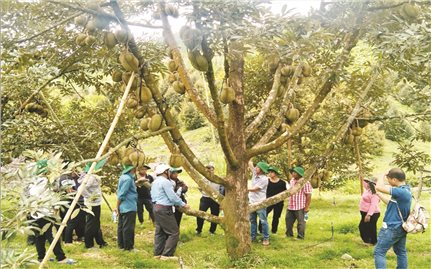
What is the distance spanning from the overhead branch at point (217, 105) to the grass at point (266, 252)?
4.97 feet

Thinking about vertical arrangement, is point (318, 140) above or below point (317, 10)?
below

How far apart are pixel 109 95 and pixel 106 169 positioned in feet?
5.61


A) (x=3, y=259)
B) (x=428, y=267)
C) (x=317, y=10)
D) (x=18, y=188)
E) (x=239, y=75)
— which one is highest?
(x=317, y=10)

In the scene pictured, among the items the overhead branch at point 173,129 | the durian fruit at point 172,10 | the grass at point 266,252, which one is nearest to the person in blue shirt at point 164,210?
the grass at point 266,252

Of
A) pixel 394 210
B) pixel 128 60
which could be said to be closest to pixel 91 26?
pixel 128 60

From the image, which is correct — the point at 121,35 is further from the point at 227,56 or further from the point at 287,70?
the point at 287,70

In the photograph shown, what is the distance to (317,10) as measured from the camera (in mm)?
5953

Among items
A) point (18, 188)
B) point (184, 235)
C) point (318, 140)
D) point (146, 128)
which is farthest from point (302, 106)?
point (18, 188)

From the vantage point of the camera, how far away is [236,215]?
6.63 meters

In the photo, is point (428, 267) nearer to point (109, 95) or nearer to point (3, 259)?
point (109, 95)

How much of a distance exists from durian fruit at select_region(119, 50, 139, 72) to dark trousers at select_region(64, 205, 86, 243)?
4369 mm

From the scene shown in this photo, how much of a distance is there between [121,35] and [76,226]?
202 inches

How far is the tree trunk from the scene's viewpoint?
21.8 ft

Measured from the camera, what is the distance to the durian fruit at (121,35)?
434cm
